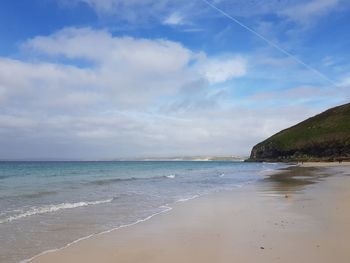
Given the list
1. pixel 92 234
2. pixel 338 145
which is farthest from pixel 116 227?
pixel 338 145

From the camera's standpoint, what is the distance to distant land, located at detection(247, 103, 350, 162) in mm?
103250

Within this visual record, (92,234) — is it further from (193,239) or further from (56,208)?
(56,208)

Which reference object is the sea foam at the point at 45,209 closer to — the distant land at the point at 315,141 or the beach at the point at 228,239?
the beach at the point at 228,239

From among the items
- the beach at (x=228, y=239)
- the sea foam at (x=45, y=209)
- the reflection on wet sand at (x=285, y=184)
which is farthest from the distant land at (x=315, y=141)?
the beach at (x=228, y=239)

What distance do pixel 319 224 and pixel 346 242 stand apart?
246 centimetres

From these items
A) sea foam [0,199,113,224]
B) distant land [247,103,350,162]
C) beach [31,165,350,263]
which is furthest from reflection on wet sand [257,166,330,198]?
distant land [247,103,350,162]

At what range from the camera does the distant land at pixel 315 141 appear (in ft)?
339

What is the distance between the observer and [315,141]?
367 ft

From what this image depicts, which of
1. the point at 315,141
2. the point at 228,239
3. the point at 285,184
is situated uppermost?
the point at 315,141

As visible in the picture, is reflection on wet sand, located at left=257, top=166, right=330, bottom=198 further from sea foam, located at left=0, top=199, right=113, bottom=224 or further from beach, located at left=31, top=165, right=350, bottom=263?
sea foam, located at left=0, top=199, right=113, bottom=224

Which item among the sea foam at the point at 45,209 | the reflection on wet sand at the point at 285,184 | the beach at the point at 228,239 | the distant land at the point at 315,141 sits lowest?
the beach at the point at 228,239

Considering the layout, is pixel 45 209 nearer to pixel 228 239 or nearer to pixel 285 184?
pixel 228 239

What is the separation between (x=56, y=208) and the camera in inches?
664

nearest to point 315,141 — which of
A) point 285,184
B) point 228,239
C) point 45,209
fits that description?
point 285,184
